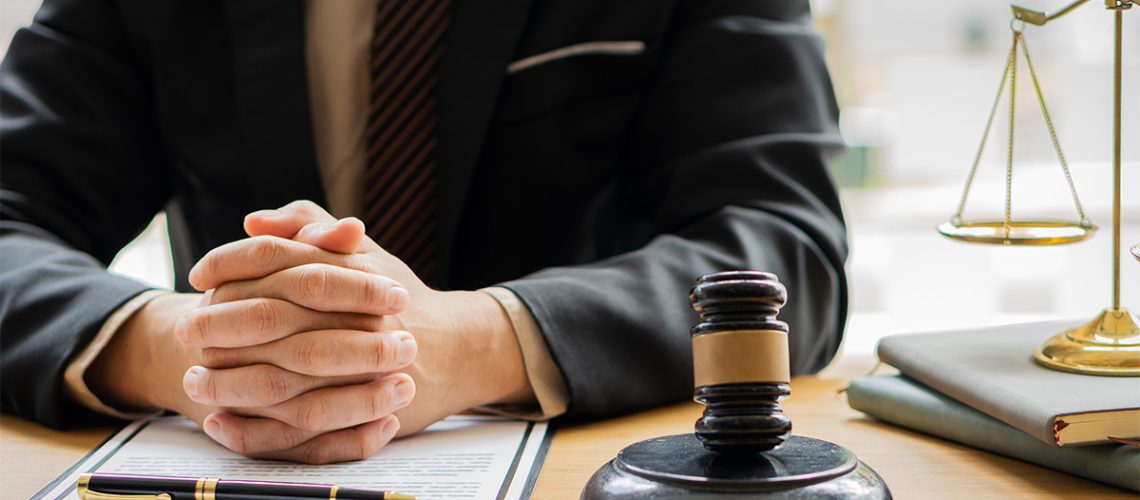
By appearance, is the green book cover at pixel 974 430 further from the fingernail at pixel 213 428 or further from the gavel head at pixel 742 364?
the fingernail at pixel 213 428

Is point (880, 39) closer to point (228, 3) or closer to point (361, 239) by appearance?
point (228, 3)

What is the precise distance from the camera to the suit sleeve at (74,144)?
114cm

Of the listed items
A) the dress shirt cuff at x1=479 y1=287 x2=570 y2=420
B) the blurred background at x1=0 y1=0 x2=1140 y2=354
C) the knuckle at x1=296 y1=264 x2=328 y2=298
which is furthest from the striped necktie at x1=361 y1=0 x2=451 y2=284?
the blurred background at x1=0 y1=0 x2=1140 y2=354

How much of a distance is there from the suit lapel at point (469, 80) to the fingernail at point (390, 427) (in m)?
0.50

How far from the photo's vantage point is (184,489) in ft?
1.93

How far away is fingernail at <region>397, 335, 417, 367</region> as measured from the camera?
2.45 ft

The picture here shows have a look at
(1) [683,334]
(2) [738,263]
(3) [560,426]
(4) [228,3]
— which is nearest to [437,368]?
(3) [560,426]

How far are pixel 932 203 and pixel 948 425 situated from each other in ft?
10.3

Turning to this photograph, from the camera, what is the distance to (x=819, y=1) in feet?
12.6

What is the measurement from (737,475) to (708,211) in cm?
59

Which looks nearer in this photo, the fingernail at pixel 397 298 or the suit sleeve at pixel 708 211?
the fingernail at pixel 397 298

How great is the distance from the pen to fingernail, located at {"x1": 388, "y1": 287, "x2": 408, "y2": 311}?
0.19 m

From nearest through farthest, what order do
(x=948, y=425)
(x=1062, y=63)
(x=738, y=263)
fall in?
(x=948, y=425)
(x=738, y=263)
(x=1062, y=63)

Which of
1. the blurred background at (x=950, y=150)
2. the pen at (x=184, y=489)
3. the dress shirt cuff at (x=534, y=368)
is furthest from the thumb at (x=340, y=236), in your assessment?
the blurred background at (x=950, y=150)
